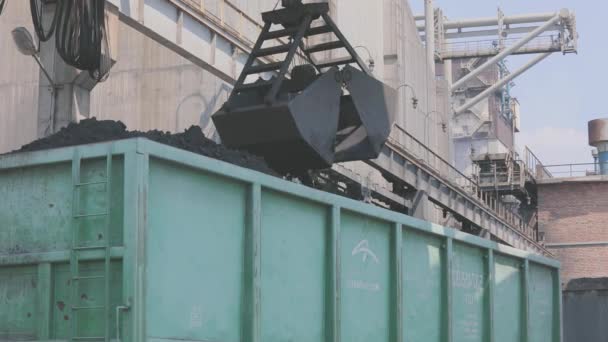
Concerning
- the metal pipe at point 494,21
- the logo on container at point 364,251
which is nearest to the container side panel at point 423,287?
the logo on container at point 364,251

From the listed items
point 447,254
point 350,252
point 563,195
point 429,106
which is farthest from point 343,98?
point 563,195

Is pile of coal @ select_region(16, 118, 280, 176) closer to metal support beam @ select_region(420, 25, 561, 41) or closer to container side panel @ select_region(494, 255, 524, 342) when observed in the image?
container side panel @ select_region(494, 255, 524, 342)

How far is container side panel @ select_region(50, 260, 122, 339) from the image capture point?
191 inches

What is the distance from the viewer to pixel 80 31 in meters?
11.8

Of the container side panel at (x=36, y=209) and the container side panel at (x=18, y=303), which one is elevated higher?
the container side panel at (x=36, y=209)

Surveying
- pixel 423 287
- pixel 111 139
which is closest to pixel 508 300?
pixel 423 287

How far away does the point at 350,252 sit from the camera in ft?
21.6

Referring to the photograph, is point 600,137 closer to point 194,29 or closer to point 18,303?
point 194,29

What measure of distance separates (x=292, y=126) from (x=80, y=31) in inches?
135

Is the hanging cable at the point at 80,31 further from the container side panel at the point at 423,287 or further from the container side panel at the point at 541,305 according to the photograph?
the container side panel at the point at 541,305

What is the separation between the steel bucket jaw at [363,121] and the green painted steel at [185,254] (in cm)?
406

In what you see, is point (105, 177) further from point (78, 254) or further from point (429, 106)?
point (429, 106)

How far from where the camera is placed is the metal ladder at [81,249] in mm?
4848

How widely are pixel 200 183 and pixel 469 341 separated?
12.5 ft
